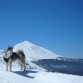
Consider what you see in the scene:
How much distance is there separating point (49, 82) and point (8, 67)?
14.5ft

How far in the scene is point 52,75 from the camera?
1798 centimetres

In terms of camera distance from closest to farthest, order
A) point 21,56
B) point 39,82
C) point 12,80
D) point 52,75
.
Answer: point 12,80, point 39,82, point 52,75, point 21,56

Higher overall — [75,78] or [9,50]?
[9,50]

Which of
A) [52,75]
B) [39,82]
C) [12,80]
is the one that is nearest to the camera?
[12,80]

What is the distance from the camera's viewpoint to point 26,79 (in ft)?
54.2

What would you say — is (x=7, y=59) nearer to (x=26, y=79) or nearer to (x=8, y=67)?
(x=8, y=67)

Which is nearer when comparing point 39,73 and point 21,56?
point 39,73

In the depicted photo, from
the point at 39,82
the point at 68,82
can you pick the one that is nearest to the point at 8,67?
the point at 39,82

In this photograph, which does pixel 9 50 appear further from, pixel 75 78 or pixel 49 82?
pixel 75 78

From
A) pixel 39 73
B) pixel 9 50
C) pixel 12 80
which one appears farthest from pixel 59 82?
pixel 9 50

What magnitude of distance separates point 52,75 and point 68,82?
5.05 feet

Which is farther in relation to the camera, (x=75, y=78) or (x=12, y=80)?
(x=75, y=78)

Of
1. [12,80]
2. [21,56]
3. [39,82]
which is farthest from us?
[21,56]

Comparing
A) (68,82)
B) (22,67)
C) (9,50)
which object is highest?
(9,50)
